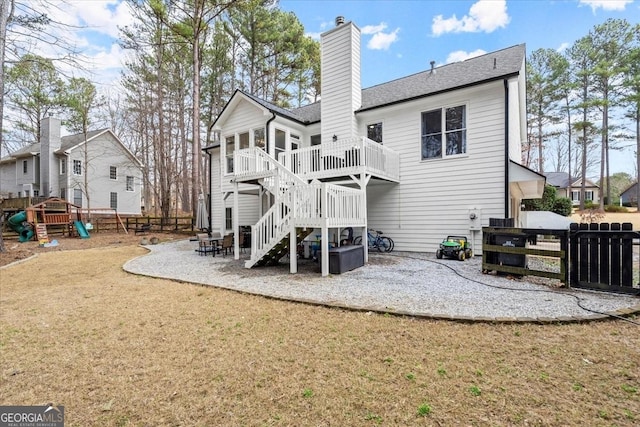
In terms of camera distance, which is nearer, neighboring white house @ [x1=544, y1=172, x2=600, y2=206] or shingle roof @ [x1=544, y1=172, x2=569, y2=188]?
neighboring white house @ [x1=544, y1=172, x2=600, y2=206]

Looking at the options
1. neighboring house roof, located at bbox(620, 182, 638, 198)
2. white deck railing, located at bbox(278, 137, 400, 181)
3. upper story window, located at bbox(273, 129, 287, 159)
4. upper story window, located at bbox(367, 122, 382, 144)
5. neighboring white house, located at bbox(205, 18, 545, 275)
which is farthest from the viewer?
neighboring house roof, located at bbox(620, 182, 638, 198)

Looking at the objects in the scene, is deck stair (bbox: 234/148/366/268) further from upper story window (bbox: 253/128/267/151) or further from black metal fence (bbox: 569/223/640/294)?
black metal fence (bbox: 569/223/640/294)

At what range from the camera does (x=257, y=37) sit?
21.0 meters

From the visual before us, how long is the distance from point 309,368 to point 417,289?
10.9ft

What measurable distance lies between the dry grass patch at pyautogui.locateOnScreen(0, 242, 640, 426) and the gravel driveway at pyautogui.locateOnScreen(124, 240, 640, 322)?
0.42m

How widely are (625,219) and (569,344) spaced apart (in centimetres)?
2901

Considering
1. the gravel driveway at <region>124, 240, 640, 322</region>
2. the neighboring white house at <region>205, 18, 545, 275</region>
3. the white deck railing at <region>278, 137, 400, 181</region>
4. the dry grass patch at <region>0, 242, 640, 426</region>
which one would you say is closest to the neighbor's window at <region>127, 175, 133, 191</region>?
the neighboring white house at <region>205, 18, 545, 275</region>

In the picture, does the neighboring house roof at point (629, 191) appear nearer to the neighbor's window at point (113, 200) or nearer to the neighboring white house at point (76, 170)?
the neighboring white house at point (76, 170)

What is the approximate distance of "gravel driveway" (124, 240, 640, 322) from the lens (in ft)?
13.7

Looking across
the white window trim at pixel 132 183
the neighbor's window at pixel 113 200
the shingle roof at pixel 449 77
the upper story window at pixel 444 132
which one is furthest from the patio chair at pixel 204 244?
the white window trim at pixel 132 183

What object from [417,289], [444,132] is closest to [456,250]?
[417,289]

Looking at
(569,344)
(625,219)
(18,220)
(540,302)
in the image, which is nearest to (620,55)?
(625,219)

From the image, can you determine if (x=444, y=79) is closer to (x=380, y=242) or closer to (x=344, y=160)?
(x=344, y=160)

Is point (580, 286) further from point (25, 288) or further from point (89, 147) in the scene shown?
point (89, 147)
